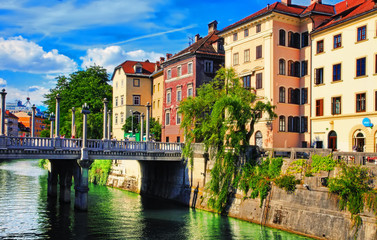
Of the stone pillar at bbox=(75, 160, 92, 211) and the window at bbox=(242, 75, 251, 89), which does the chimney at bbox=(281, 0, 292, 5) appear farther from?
the stone pillar at bbox=(75, 160, 92, 211)

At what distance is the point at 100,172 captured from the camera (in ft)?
201

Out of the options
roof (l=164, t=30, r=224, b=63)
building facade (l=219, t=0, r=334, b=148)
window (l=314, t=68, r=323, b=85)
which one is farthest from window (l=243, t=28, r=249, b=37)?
roof (l=164, t=30, r=224, b=63)

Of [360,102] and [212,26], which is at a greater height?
[212,26]

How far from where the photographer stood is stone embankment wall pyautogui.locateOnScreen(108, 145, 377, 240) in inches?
1053

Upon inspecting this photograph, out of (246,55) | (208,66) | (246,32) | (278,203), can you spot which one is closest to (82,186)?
(278,203)

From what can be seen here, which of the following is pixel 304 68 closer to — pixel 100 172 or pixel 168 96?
pixel 168 96

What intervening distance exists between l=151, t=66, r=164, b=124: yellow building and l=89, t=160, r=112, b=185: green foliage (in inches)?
593

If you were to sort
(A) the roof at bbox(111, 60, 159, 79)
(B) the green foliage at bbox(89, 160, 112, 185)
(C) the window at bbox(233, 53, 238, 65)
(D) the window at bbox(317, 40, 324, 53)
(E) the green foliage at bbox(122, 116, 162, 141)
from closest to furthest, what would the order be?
1. (D) the window at bbox(317, 40, 324, 53)
2. (C) the window at bbox(233, 53, 238, 65)
3. (B) the green foliage at bbox(89, 160, 112, 185)
4. (E) the green foliage at bbox(122, 116, 162, 141)
5. (A) the roof at bbox(111, 60, 159, 79)

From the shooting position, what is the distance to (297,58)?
47.2 metres

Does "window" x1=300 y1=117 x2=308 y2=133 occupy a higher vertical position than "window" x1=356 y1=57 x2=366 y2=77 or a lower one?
lower

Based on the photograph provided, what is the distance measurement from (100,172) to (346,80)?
35753 millimetres

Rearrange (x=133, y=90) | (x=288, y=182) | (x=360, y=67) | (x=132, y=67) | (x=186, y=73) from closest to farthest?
(x=288, y=182)
(x=360, y=67)
(x=186, y=73)
(x=133, y=90)
(x=132, y=67)

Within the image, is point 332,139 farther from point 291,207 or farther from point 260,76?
point 291,207

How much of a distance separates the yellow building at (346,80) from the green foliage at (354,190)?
32.7ft
